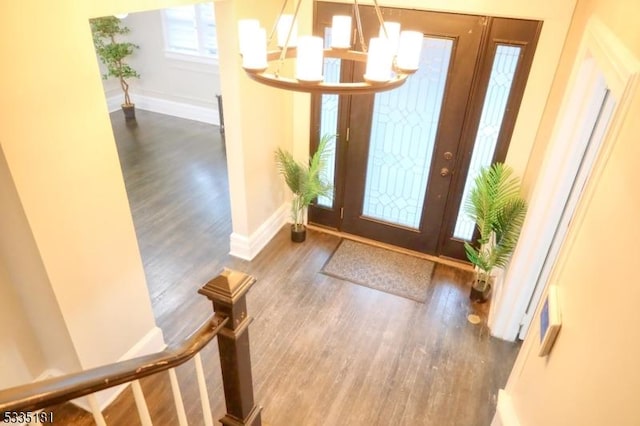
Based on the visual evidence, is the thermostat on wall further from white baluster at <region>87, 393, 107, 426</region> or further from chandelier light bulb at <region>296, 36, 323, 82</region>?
white baluster at <region>87, 393, 107, 426</region>

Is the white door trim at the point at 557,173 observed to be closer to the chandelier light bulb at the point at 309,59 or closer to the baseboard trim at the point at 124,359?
the chandelier light bulb at the point at 309,59

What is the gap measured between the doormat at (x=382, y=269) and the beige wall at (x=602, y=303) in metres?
1.69

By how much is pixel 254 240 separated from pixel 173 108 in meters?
3.96

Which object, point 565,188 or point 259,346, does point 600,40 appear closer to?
point 565,188

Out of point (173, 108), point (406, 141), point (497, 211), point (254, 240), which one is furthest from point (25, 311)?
point (173, 108)

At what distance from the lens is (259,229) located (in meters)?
4.03

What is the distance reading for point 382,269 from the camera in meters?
3.88

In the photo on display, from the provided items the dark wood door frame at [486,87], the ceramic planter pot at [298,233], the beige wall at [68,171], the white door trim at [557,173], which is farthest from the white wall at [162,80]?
the white door trim at [557,173]

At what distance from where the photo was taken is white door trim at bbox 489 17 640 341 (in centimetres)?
172

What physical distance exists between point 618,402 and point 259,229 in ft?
10.7

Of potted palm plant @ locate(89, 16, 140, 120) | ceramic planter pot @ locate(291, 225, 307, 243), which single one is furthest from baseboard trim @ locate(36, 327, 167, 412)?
potted palm plant @ locate(89, 16, 140, 120)

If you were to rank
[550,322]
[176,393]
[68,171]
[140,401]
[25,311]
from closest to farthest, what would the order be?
1. [140,401]
2. [176,393]
3. [550,322]
4. [68,171]
5. [25,311]

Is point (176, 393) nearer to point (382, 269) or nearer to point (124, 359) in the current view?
point (124, 359)

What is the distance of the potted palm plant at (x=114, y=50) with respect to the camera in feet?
19.5
